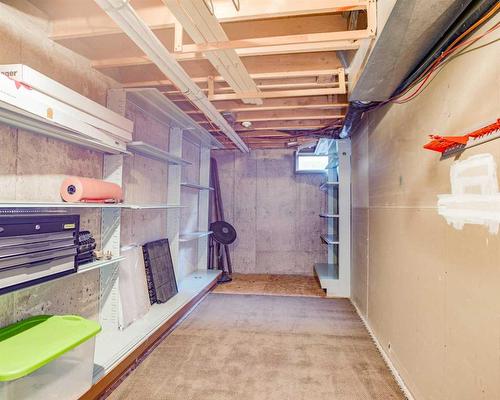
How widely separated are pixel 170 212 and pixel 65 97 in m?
2.21

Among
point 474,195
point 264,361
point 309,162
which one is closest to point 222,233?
point 309,162

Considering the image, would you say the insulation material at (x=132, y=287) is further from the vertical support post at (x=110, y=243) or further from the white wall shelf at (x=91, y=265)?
the white wall shelf at (x=91, y=265)

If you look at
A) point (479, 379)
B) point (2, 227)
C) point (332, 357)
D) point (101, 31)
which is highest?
point (101, 31)

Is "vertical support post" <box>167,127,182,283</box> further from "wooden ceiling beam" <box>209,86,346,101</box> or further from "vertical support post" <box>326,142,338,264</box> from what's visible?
"vertical support post" <box>326,142,338,264</box>

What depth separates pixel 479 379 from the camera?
1209 mm

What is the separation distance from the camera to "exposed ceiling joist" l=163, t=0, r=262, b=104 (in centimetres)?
151

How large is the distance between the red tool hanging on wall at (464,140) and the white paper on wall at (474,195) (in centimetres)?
6

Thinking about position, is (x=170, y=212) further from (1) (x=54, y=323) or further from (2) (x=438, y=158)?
(2) (x=438, y=158)

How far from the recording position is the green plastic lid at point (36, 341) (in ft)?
4.14

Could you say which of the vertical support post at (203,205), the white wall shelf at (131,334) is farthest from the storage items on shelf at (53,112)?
the vertical support post at (203,205)

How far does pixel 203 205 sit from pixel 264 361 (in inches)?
122

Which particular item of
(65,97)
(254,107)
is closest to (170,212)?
(254,107)

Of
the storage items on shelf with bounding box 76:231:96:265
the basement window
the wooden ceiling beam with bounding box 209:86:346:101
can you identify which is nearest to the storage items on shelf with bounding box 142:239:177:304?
the storage items on shelf with bounding box 76:231:96:265

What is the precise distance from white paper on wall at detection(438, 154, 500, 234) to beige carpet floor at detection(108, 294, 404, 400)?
1.33m
